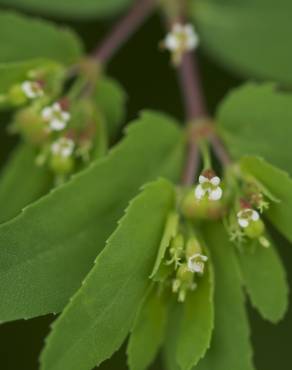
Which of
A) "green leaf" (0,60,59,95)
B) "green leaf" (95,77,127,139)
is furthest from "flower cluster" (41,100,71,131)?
"green leaf" (95,77,127,139)

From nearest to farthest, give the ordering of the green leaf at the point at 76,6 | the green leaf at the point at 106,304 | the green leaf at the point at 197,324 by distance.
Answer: the green leaf at the point at 106,304
the green leaf at the point at 197,324
the green leaf at the point at 76,6

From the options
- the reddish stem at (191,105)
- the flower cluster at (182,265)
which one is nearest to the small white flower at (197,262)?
the flower cluster at (182,265)

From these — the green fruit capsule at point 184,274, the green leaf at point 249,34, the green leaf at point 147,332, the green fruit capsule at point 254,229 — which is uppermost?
the green leaf at point 249,34

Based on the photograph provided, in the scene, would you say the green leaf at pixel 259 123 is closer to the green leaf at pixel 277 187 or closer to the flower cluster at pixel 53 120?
the green leaf at pixel 277 187

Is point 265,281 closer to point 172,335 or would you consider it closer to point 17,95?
point 172,335

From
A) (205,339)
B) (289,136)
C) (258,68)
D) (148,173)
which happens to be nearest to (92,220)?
(148,173)

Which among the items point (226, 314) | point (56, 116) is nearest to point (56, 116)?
point (56, 116)
